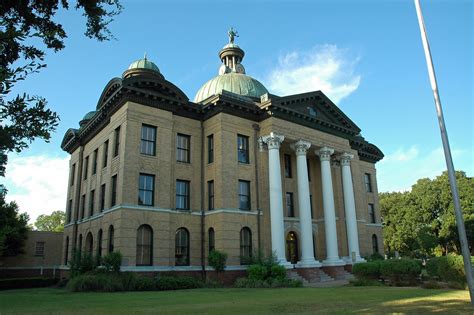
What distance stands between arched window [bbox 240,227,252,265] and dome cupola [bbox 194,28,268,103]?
11.4 meters

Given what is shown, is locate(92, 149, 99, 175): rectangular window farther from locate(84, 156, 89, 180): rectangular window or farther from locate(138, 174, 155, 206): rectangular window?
locate(138, 174, 155, 206): rectangular window

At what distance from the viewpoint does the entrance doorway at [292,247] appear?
102 feet

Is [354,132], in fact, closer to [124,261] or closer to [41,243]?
[124,261]

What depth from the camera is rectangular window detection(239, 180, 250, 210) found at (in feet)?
91.9

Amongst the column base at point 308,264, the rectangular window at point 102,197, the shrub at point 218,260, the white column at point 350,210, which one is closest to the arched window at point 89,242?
the rectangular window at point 102,197

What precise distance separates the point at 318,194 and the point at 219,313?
23.7 m

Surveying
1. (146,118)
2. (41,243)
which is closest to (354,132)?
(146,118)

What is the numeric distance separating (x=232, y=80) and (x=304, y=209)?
45.3ft

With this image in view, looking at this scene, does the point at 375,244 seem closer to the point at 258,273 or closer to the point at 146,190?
the point at 258,273

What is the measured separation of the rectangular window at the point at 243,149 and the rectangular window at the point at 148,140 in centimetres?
617

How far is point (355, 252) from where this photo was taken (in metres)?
32.4

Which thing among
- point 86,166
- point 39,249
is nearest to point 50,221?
point 39,249

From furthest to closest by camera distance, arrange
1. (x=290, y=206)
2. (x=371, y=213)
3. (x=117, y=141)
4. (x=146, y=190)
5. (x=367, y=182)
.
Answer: (x=367, y=182) < (x=371, y=213) < (x=290, y=206) < (x=117, y=141) < (x=146, y=190)

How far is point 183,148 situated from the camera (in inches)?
1113
